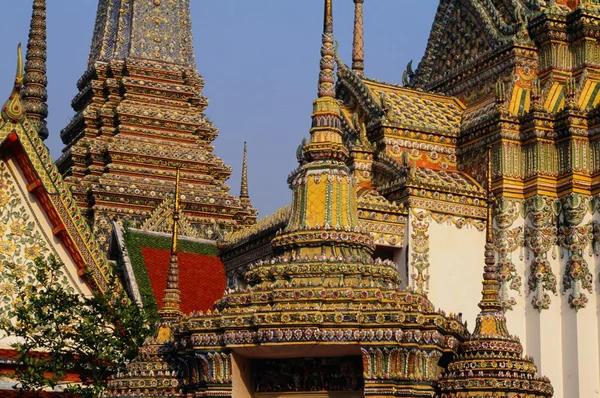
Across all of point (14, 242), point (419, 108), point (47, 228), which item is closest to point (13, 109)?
point (47, 228)

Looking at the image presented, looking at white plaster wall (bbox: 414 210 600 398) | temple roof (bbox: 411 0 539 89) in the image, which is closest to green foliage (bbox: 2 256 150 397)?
white plaster wall (bbox: 414 210 600 398)

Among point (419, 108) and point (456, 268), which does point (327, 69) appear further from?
point (419, 108)

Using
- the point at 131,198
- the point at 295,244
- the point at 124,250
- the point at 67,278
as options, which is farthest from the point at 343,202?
the point at 131,198

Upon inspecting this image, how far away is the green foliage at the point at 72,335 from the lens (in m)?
14.7

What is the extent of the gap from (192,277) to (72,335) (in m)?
10.4

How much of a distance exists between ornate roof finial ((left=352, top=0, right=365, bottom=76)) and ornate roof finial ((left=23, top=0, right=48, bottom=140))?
27.9 feet

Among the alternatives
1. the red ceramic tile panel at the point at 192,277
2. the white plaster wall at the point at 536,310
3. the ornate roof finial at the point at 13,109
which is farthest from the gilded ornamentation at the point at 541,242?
the ornate roof finial at the point at 13,109

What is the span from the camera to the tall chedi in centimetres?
3173

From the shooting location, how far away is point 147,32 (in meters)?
34.9

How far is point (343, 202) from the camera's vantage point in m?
11.4

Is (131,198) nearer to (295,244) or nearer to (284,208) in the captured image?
(284,208)

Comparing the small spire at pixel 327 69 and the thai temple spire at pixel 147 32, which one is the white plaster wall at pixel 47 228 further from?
the thai temple spire at pixel 147 32

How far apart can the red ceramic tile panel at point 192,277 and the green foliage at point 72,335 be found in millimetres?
6917

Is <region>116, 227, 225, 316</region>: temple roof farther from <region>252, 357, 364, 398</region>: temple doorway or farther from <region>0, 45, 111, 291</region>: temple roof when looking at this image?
<region>252, 357, 364, 398</region>: temple doorway
